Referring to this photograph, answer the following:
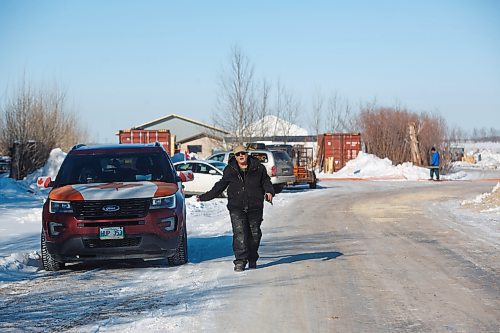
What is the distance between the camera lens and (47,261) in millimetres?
10133

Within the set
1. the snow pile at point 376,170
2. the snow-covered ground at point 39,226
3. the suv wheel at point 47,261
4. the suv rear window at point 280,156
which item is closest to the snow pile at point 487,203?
the snow-covered ground at point 39,226

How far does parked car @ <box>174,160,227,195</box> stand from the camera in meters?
25.4

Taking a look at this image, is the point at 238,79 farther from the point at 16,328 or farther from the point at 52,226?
the point at 16,328

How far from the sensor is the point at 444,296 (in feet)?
26.0

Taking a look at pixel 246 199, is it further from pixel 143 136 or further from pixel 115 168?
pixel 143 136

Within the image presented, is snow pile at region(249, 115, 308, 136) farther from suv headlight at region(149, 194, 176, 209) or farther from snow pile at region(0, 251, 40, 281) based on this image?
suv headlight at region(149, 194, 176, 209)

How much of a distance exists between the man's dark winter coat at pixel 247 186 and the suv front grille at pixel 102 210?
1.17 m

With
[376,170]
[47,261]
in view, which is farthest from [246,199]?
[376,170]

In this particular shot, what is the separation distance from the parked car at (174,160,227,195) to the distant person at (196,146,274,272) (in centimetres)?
1511

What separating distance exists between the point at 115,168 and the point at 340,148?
4039 cm

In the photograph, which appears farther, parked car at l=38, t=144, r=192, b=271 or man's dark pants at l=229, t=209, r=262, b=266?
man's dark pants at l=229, t=209, r=262, b=266

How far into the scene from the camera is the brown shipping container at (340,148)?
50.1 metres

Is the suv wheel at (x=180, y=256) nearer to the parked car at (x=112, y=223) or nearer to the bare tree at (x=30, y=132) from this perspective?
the parked car at (x=112, y=223)

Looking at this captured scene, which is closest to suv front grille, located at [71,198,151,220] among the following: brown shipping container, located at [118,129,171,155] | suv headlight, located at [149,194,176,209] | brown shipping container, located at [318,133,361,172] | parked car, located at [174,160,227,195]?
suv headlight, located at [149,194,176,209]
